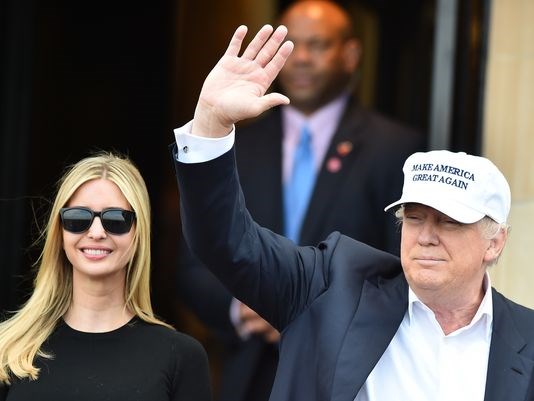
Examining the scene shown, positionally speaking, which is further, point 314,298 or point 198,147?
point 314,298

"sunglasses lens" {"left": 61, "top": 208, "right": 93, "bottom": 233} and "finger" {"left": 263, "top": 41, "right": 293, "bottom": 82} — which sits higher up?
"finger" {"left": 263, "top": 41, "right": 293, "bottom": 82}

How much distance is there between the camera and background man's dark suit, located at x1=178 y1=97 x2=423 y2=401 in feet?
17.4

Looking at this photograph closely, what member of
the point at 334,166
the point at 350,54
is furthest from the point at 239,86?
the point at 350,54

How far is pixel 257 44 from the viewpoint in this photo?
11.5 feet

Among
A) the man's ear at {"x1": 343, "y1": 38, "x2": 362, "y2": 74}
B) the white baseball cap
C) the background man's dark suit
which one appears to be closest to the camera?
the white baseball cap

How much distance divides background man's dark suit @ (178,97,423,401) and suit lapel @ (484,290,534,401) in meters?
1.60

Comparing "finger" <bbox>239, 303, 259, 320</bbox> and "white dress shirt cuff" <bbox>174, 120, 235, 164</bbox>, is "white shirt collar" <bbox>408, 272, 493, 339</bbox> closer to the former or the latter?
"white dress shirt cuff" <bbox>174, 120, 235, 164</bbox>

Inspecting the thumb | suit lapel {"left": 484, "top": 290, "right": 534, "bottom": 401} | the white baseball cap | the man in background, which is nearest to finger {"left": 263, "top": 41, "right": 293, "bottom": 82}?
the thumb

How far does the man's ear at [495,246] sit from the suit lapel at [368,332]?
23 cm

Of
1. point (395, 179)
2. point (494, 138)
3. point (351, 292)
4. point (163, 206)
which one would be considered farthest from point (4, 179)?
point (351, 292)

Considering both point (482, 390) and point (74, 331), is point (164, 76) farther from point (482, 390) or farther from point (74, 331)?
point (482, 390)

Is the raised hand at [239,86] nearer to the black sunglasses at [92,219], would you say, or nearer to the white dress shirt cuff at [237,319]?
the black sunglasses at [92,219]

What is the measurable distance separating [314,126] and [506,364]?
2.33 metres

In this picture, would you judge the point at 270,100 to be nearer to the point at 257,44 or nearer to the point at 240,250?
the point at 257,44
